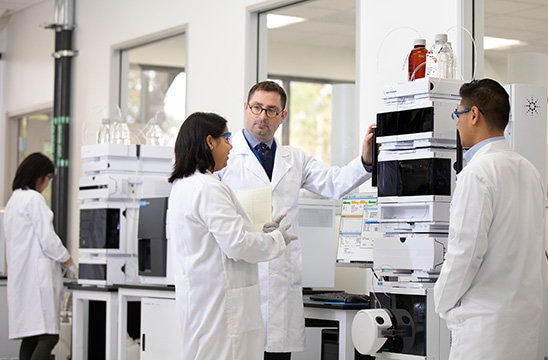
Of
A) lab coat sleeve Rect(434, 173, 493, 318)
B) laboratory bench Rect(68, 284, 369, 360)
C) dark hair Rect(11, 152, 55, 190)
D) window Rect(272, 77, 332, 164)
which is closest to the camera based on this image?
lab coat sleeve Rect(434, 173, 493, 318)

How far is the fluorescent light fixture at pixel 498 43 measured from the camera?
4608 mm

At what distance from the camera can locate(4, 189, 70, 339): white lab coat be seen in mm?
5785

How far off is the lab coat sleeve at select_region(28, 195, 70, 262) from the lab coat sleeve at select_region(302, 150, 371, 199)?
2.19 metres

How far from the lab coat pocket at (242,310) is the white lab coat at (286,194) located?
405mm

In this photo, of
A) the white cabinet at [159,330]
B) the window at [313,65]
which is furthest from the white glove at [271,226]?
the window at [313,65]

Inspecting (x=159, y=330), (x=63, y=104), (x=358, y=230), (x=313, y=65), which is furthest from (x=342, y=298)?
(x=313, y=65)

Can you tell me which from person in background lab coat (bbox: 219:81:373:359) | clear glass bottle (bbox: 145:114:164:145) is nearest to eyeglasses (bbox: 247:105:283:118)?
person in background lab coat (bbox: 219:81:373:359)

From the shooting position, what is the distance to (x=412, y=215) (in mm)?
3510

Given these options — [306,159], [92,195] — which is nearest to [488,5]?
[306,159]

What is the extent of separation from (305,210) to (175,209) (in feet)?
4.71

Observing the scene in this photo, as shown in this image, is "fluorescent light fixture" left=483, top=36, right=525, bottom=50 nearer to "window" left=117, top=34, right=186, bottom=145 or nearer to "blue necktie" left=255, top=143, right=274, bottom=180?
"blue necktie" left=255, top=143, right=274, bottom=180

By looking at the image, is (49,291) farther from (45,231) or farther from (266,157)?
(266,157)

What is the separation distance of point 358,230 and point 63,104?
14.1 ft

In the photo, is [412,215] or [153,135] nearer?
[412,215]
